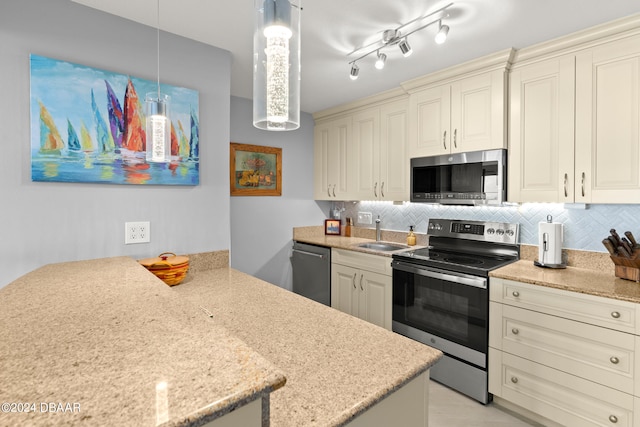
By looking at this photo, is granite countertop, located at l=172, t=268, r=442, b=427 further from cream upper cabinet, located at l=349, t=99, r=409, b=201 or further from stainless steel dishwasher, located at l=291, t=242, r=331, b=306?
cream upper cabinet, located at l=349, t=99, r=409, b=201

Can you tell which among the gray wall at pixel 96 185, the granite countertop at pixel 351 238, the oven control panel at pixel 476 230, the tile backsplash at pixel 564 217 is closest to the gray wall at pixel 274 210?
the granite countertop at pixel 351 238

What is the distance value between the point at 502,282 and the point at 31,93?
2864 mm

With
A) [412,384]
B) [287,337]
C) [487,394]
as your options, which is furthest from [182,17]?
[487,394]

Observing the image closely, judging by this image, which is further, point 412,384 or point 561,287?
point 561,287

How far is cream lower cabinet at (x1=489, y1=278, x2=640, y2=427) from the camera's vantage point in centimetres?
163

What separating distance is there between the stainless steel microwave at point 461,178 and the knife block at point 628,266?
738mm

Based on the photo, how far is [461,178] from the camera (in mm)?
2541

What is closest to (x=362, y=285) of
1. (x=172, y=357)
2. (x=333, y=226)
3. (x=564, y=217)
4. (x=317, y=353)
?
(x=333, y=226)

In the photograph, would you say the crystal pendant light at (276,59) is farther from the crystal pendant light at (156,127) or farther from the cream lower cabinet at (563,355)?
the cream lower cabinet at (563,355)

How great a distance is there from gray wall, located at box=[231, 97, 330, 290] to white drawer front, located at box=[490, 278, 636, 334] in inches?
90.8

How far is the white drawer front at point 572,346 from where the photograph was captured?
5.35 ft

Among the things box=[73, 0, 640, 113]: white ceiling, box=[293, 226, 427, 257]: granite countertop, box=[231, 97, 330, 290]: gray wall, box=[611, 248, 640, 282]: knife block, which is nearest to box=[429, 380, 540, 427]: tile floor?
box=[611, 248, 640, 282]: knife block

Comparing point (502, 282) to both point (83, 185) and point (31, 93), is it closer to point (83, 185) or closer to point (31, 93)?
point (83, 185)

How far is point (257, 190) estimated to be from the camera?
11.5 feet
